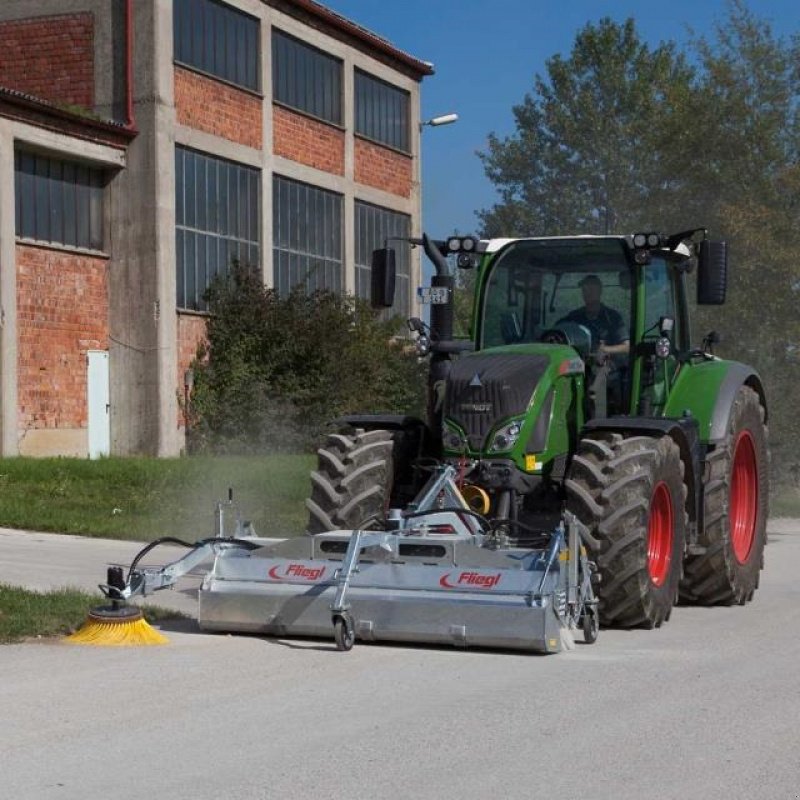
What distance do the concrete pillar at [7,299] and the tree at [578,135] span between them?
3063 centimetres

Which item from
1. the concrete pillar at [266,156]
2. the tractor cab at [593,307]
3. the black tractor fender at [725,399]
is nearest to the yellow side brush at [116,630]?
the tractor cab at [593,307]

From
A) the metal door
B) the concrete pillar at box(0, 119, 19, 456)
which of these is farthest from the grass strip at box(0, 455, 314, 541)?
the metal door

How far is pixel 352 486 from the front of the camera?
11.2 meters

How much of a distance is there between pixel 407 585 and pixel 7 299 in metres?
17.5

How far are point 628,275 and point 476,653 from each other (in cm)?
390

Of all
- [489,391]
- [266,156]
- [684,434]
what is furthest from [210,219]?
[489,391]

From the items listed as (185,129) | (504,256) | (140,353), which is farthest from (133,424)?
(504,256)

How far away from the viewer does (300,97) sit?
34.6 meters

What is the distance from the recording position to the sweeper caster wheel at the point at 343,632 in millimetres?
9266

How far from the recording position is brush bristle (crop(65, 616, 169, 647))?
9.49m

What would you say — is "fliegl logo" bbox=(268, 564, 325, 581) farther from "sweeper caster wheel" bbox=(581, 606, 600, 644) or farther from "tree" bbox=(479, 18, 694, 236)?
"tree" bbox=(479, 18, 694, 236)

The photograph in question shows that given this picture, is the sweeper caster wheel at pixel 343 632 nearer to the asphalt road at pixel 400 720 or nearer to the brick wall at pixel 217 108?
the asphalt road at pixel 400 720

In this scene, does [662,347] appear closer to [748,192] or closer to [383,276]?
[383,276]

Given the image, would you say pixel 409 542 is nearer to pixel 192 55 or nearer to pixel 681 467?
pixel 681 467
